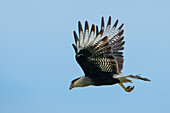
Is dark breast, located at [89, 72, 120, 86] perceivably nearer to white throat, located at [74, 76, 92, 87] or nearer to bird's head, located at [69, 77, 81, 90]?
white throat, located at [74, 76, 92, 87]

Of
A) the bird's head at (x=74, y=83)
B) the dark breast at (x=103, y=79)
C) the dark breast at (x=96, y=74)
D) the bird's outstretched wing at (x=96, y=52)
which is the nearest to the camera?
the bird's outstretched wing at (x=96, y=52)

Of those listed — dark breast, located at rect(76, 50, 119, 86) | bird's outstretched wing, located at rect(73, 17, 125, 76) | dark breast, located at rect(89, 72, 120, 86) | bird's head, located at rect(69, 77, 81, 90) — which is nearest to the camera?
bird's outstretched wing, located at rect(73, 17, 125, 76)

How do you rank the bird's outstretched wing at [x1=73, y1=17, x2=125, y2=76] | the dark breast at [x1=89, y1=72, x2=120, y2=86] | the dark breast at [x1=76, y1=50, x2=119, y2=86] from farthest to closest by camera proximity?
the dark breast at [x1=89, y1=72, x2=120, y2=86] < the dark breast at [x1=76, y1=50, x2=119, y2=86] < the bird's outstretched wing at [x1=73, y1=17, x2=125, y2=76]

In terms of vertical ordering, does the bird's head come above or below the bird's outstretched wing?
below

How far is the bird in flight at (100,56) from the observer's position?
39.8 feet

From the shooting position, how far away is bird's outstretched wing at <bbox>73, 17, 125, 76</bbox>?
39.6 feet

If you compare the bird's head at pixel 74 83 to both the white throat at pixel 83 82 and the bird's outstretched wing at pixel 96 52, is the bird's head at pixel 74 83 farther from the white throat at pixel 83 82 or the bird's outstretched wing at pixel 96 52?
the bird's outstretched wing at pixel 96 52

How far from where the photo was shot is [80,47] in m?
12.1

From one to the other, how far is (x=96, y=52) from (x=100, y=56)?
0.17 m

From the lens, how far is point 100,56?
12.4m

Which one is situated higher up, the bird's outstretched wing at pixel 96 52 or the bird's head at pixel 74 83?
the bird's outstretched wing at pixel 96 52

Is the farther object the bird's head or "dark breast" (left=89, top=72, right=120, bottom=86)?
the bird's head

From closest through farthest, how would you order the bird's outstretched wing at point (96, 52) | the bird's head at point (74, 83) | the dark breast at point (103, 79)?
the bird's outstretched wing at point (96, 52) < the dark breast at point (103, 79) < the bird's head at point (74, 83)

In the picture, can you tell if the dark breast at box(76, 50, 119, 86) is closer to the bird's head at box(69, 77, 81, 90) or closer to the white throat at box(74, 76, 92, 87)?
the white throat at box(74, 76, 92, 87)
